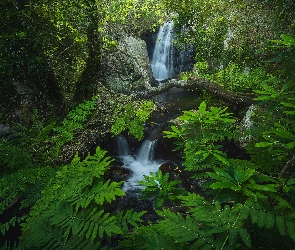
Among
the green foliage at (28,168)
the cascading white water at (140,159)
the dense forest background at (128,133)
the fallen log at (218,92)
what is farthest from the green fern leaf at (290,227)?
the cascading white water at (140,159)

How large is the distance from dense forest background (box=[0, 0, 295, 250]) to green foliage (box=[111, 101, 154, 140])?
0.03 meters

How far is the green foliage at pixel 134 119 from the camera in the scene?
6.08 m

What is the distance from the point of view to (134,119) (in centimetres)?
632

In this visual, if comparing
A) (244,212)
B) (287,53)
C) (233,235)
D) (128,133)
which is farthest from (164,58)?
(233,235)

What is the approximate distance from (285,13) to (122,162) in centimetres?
818

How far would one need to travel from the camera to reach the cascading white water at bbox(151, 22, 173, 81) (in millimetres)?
18505

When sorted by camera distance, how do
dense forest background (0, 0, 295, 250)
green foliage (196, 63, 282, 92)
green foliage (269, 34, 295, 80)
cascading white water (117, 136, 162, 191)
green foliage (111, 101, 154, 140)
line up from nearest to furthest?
dense forest background (0, 0, 295, 250)
green foliage (269, 34, 295, 80)
green foliage (111, 101, 154, 140)
cascading white water (117, 136, 162, 191)
green foliage (196, 63, 282, 92)

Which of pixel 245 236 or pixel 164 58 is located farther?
pixel 164 58

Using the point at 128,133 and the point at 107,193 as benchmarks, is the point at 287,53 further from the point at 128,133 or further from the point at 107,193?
the point at 128,133

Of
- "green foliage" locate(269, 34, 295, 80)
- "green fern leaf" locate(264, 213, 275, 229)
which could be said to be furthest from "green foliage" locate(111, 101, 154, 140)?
"green fern leaf" locate(264, 213, 275, 229)

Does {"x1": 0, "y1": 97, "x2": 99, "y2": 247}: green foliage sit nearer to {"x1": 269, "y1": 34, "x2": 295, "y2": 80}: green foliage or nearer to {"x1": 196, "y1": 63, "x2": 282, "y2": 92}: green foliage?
{"x1": 269, "y1": 34, "x2": 295, "y2": 80}: green foliage

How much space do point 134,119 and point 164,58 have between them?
1360cm

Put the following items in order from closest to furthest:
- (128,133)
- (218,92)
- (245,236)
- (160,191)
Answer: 1. (245,236)
2. (160,191)
3. (128,133)
4. (218,92)

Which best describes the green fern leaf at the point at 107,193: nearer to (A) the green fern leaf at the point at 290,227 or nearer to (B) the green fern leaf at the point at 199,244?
(B) the green fern leaf at the point at 199,244
